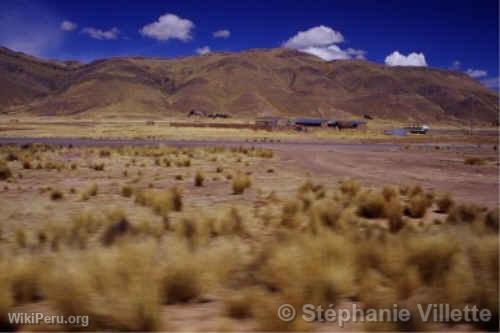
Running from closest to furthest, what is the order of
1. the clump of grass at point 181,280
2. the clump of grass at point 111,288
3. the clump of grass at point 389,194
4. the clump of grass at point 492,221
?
the clump of grass at point 111,288, the clump of grass at point 181,280, the clump of grass at point 492,221, the clump of grass at point 389,194

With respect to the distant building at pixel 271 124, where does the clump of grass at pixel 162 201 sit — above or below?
below

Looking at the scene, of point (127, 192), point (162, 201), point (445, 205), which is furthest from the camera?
point (127, 192)

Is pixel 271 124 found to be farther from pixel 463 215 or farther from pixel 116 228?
pixel 116 228

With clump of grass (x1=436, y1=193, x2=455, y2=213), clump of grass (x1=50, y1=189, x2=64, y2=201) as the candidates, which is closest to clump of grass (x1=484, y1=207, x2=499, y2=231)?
clump of grass (x1=436, y1=193, x2=455, y2=213)

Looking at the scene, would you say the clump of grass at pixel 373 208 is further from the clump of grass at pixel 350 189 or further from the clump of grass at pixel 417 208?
the clump of grass at pixel 350 189

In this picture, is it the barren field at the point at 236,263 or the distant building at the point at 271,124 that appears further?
the distant building at the point at 271,124

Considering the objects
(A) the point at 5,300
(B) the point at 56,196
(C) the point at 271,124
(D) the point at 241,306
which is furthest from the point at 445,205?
(C) the point at 271,124

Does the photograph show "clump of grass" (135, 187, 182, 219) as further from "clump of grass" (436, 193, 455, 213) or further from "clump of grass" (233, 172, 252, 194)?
"clump of grass" (436, 193, 455, 213)

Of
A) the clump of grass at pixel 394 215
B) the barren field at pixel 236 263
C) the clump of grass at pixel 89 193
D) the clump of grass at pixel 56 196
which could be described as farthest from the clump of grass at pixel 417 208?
the clump of grass at pixel 56 196

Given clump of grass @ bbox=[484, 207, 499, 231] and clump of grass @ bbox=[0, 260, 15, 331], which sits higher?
clump of grass @ bbox=[0, 260, 15, 331]

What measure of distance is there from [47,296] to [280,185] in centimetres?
1450

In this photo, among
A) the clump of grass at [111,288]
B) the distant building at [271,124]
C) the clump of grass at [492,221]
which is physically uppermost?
the distant building at [271,124]

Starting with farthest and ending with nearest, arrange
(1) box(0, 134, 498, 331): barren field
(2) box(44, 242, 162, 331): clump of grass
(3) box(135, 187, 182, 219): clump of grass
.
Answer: (3) box(135, 187, 182, 219): clump of grass
(1) box(0, 134, 498, 331): barren field
(2) box(44, 242, 162, 331): clump of grass

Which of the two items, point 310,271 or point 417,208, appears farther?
point 417,208
